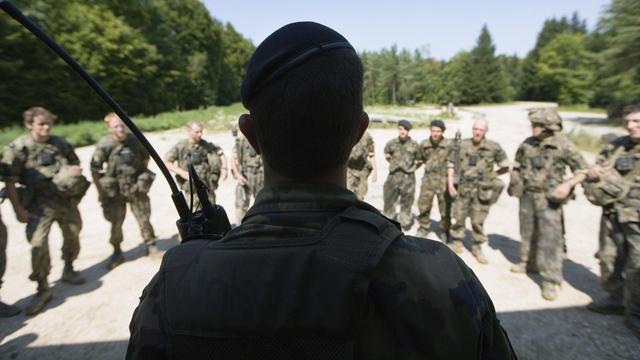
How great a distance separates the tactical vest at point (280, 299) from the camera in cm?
80

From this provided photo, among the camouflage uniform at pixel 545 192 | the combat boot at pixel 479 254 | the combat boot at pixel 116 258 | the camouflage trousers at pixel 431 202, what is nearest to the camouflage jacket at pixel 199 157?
the combat boot at pixel 116 258

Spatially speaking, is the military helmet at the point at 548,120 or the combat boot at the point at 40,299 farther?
the military helmet at the point at 548,120

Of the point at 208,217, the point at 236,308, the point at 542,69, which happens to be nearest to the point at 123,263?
the point at 208,217

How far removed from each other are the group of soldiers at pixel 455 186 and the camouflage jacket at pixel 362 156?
0.08 m

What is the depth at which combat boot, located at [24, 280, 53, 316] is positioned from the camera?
429 cm

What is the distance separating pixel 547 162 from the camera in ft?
15.2

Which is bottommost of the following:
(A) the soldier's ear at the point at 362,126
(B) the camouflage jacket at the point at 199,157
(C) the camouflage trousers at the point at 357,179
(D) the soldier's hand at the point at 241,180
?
(C) the camouflage trousers at the point at 357,179

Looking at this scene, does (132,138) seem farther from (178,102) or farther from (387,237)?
(178,102)

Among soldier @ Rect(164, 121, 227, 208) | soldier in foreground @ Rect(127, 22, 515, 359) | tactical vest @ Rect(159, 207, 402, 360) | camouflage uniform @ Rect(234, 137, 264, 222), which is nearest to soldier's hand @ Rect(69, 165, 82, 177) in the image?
soldier @ Rect(164, 121, 227, 208)

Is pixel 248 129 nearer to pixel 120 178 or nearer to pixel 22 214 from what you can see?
pixel 22 214

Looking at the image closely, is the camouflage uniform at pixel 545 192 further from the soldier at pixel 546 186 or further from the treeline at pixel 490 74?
the treeline at pixel 490 74

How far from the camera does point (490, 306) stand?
0.94 m

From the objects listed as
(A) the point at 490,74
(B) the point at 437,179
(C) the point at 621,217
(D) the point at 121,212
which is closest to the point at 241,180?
(D) the point at 121,212

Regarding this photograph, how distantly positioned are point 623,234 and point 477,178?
1.98 m
